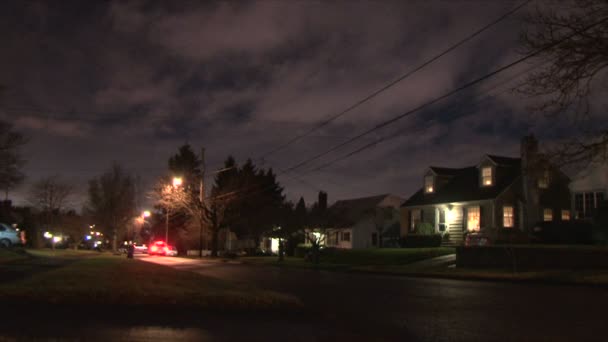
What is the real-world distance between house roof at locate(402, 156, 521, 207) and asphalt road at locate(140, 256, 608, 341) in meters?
22.5

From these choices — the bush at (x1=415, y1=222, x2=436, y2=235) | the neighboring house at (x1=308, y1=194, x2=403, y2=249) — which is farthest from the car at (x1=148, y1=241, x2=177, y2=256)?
the bush at (x1=415, y1=222, x2=436, y2=235)

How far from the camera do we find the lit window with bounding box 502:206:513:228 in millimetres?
39072

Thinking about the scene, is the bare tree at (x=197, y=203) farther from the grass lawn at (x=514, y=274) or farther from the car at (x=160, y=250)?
the grass lawn at (x=514, y=274)

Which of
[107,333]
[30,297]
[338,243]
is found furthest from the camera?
[338,243]

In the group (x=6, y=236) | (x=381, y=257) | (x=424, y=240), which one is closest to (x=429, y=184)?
(x=424, y=240)

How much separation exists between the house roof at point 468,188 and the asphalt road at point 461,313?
22.5m

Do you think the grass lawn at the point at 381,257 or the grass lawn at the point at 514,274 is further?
the grass lawn at the point at 381,257

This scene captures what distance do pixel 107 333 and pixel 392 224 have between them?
51.9 m

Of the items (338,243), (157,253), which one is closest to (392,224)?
(338,243)

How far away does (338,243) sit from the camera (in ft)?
198

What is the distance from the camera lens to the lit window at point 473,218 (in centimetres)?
4019

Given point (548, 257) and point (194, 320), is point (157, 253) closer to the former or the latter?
point (548, 257)

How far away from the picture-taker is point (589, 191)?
35.2m

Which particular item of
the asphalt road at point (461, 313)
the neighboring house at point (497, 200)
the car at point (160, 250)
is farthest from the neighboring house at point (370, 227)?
the asphalt road at point (461, 313)
